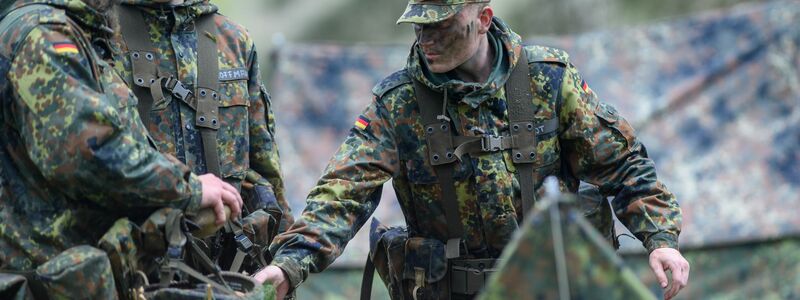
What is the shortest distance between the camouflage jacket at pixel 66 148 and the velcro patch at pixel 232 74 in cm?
114

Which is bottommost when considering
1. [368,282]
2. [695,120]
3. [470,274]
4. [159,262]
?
[695,120]

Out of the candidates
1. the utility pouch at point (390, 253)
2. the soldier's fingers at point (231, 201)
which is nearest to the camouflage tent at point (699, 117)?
the utility pouch at point (390, 253)

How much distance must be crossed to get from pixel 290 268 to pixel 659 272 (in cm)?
145

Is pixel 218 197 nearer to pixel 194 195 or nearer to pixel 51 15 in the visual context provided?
pixel 194 195

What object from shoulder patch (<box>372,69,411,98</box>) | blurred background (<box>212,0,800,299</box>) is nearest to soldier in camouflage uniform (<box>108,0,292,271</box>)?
shoulder patch (<box>372,69,411,98</box>)

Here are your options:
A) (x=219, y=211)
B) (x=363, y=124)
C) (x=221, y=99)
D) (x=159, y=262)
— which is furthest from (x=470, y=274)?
(x=159, y=262)

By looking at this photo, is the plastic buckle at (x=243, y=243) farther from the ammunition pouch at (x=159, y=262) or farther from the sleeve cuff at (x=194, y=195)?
the sleeve cuff at (x=194, y=195)

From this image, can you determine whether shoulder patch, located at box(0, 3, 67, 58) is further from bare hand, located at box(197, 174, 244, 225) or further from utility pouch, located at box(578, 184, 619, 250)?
utility pouch, located at box(578, 184, 619, 250)

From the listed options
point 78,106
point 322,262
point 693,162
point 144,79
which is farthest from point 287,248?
point 693,162

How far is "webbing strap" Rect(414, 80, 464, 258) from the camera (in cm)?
640

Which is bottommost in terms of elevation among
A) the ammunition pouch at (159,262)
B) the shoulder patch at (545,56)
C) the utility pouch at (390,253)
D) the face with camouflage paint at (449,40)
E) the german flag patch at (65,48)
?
the utility pouch at (390,253)

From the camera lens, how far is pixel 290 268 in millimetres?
6066

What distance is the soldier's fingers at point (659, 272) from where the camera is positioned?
630 centimetres

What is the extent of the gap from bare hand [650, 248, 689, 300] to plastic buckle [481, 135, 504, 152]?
757 mm
